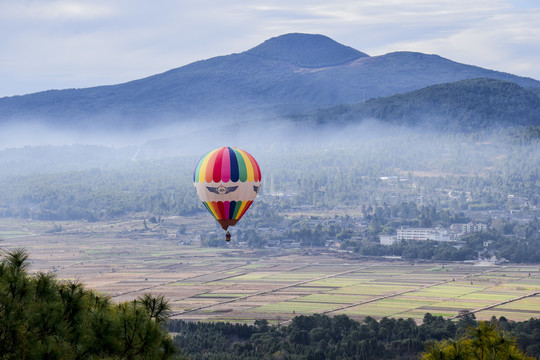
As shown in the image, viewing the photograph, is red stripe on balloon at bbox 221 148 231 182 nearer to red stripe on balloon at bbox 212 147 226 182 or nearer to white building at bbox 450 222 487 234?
red stripe on balloon at bbox 212 147 226 182

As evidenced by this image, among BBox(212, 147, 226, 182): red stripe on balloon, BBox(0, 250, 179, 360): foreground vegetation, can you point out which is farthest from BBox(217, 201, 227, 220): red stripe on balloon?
BBox(0, 250, 179, 360): foreground vegetation

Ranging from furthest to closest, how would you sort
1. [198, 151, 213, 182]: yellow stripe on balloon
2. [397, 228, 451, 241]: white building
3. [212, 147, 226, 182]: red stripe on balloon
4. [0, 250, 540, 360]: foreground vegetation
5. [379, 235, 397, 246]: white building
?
[397, 228, 451, 241]: white building, [379, 235, 397, 246]: white building, [198, 151, 213, 182]: yellow stripe on balloon, [212, 147, 226, 182]: red stripe on balloon, [0, 250, 540, 360]: foreground vegetation

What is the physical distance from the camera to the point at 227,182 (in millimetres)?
40156

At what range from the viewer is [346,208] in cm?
15700

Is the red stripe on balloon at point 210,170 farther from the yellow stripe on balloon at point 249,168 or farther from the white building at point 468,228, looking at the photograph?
the white building at point 468,228

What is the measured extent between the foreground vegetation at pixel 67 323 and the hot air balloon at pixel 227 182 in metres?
22.1

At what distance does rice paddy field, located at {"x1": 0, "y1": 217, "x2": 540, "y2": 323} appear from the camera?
66500 millimetres

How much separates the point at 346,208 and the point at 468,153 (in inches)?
1732

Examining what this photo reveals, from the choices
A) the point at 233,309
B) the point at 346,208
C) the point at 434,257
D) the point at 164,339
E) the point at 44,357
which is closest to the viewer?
the point at 44,357

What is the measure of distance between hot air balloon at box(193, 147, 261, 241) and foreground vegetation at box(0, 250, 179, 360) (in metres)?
22.1

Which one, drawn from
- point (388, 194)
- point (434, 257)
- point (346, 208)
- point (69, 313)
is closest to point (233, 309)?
point (434, 257)

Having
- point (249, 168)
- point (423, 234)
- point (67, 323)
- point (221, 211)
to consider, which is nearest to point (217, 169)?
point (249, 168)

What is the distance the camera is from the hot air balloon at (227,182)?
4012 cm

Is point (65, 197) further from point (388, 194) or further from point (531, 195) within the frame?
point (531, 195)
